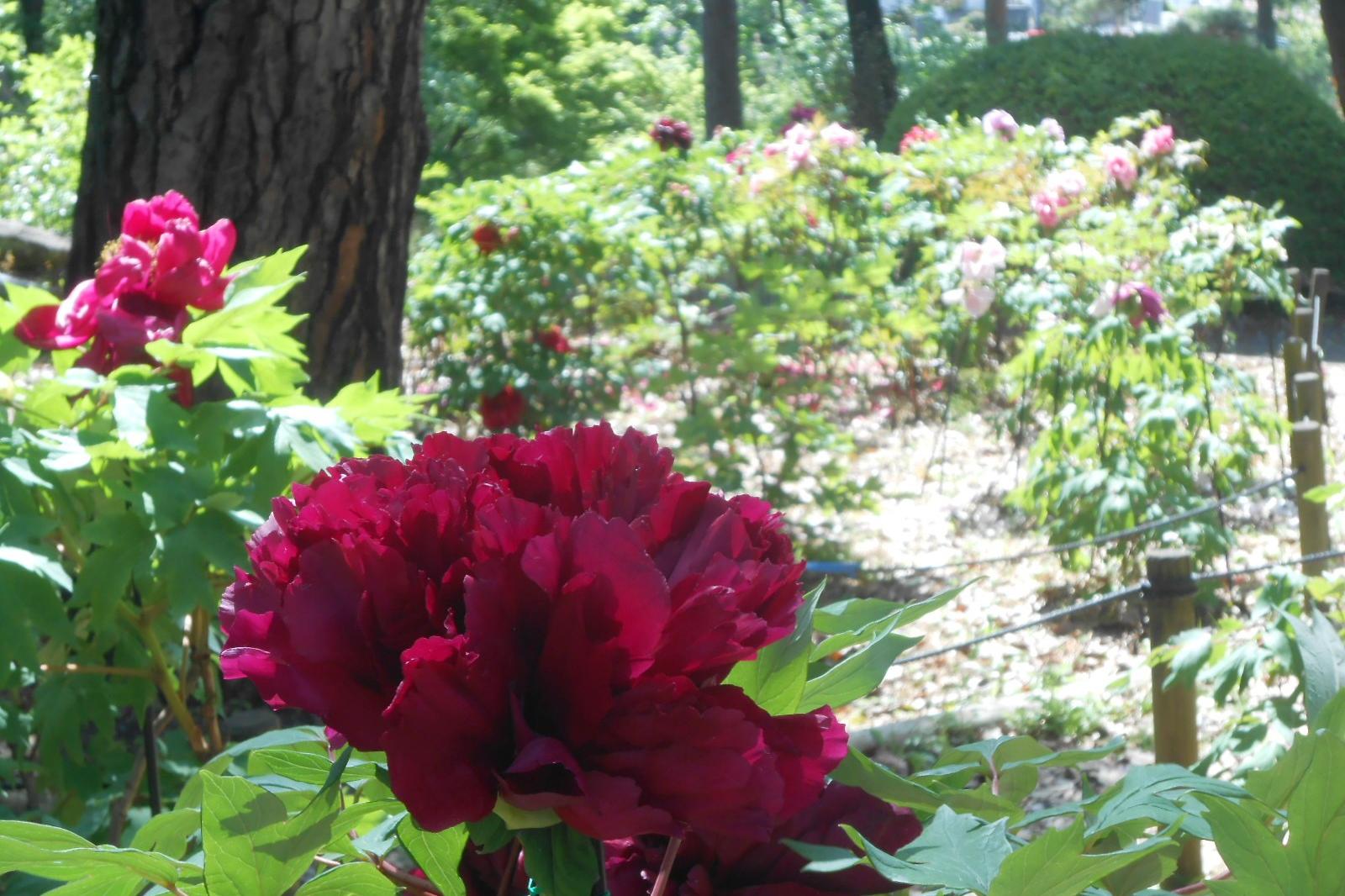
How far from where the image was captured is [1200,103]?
12.5m

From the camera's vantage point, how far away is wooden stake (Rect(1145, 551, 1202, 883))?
107 inches

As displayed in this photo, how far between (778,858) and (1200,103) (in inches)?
520

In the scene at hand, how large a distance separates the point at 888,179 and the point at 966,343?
1.07 m

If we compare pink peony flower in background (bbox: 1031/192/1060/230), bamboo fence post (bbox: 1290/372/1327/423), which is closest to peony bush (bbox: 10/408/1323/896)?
Result: bamboo fence post (bbox: 1290/372/1327/423)

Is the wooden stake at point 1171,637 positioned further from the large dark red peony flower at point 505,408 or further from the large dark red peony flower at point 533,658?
the large dark red peony flower at point 505,408

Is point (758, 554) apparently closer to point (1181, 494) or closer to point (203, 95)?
point (203, 95)

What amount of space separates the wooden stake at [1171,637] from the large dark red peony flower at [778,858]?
2.23m

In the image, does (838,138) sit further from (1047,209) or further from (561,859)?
(561,859)

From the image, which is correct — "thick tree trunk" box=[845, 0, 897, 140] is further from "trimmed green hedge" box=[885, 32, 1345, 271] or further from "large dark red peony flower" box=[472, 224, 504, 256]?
"large dark red peony flower" box=[472, 224, 504, 256]

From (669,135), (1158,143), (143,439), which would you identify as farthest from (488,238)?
(143,439)

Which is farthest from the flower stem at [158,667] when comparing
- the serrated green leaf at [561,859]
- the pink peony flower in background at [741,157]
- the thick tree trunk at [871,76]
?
the thick tree trunk at [871,76]

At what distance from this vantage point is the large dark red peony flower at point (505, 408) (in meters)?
5.68

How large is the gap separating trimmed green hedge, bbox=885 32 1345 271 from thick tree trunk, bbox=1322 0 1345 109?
10.6m

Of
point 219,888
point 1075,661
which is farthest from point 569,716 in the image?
point 1075,661
